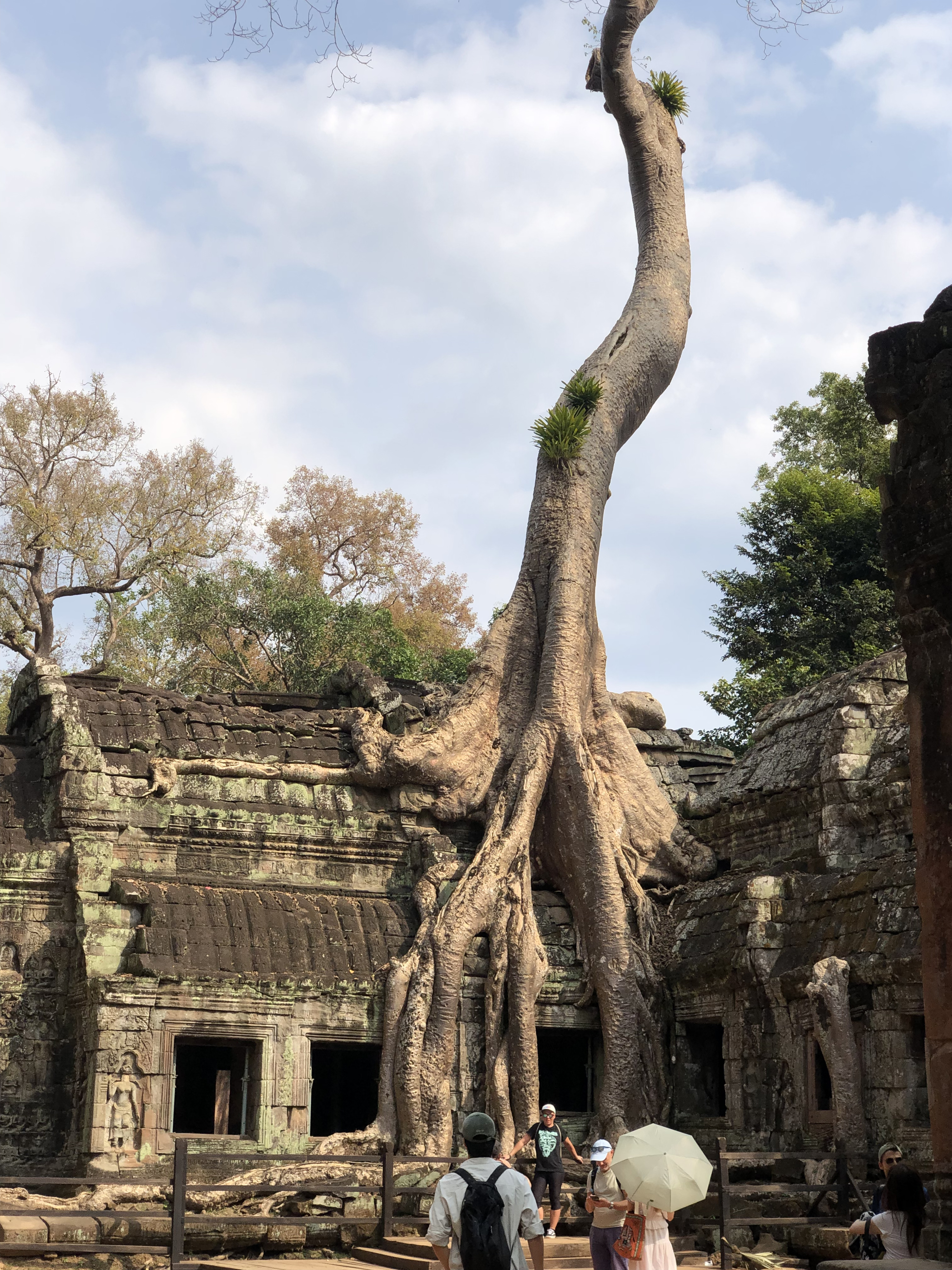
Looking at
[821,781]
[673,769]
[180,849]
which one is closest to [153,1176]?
[180,849]

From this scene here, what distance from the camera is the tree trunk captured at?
1445 centimetres

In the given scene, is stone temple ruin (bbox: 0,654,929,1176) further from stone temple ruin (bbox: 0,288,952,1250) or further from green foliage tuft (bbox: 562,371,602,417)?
green foliage tuft (bbox: 562,371,602,417)

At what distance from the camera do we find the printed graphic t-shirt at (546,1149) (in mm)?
10938

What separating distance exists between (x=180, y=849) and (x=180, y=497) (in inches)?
550

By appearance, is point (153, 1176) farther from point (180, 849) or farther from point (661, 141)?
point (661, 141)

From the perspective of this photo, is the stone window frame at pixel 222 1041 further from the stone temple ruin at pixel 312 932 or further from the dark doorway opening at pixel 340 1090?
the dark doorway opening at pixel 340 1090

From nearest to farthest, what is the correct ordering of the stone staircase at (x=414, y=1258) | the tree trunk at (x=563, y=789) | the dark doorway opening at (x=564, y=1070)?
the stone staircase at (x=414, y=1258) → the tree trunk at (x=563, y=789) → the dark doorway opening at (x=564, y=1070)

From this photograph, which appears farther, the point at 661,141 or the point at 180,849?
the point at 661,141

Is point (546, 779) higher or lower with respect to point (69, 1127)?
higher

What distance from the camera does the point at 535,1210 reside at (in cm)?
540

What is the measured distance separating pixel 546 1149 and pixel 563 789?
5.88 meters

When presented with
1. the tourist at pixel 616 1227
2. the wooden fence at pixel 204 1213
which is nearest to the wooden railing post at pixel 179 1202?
the wooden fence at pixel 204 1213

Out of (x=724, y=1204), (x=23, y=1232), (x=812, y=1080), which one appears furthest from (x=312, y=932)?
(x=724, y=1204)

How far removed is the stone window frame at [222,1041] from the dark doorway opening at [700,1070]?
3.92 metres
